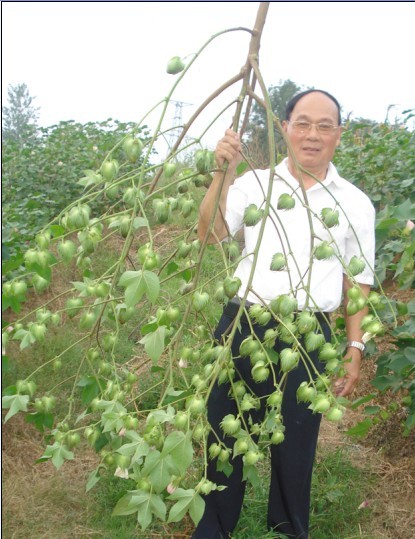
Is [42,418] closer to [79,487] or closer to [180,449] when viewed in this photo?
[180,449]

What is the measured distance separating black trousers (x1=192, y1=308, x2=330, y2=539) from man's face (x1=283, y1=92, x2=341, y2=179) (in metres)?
0.56

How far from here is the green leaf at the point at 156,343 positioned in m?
1.30

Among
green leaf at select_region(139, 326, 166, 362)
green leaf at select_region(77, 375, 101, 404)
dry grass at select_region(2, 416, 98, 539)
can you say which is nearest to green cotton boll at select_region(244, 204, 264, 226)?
green leaf at select_region(139, 326, 166, 362)

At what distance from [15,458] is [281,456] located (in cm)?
168

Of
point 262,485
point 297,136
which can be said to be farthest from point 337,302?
point 262,485

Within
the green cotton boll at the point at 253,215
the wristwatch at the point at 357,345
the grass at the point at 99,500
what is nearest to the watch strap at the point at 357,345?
the wristwatch at the point at 357,345

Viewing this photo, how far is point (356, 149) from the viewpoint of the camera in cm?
514

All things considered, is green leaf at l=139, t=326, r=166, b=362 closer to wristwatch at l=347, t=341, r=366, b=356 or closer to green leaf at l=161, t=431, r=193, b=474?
green leaf at l=161, t=431, r=193, b=474

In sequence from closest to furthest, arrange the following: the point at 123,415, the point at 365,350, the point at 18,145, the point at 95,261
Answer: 1. the point at 123,415
2. the point at 365,350
3. the point at 95,261
4. the point at 18,145

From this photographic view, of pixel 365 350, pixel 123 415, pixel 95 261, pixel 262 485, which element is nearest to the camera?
pixel 123 415

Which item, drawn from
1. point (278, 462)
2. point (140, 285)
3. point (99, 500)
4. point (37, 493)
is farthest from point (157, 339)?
point (37, 493)

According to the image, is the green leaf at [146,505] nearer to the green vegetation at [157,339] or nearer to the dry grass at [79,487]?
the green vegetation at [157,339]

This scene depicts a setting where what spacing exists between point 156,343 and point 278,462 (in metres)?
1.27

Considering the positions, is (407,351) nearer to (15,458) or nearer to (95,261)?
(15,458)
